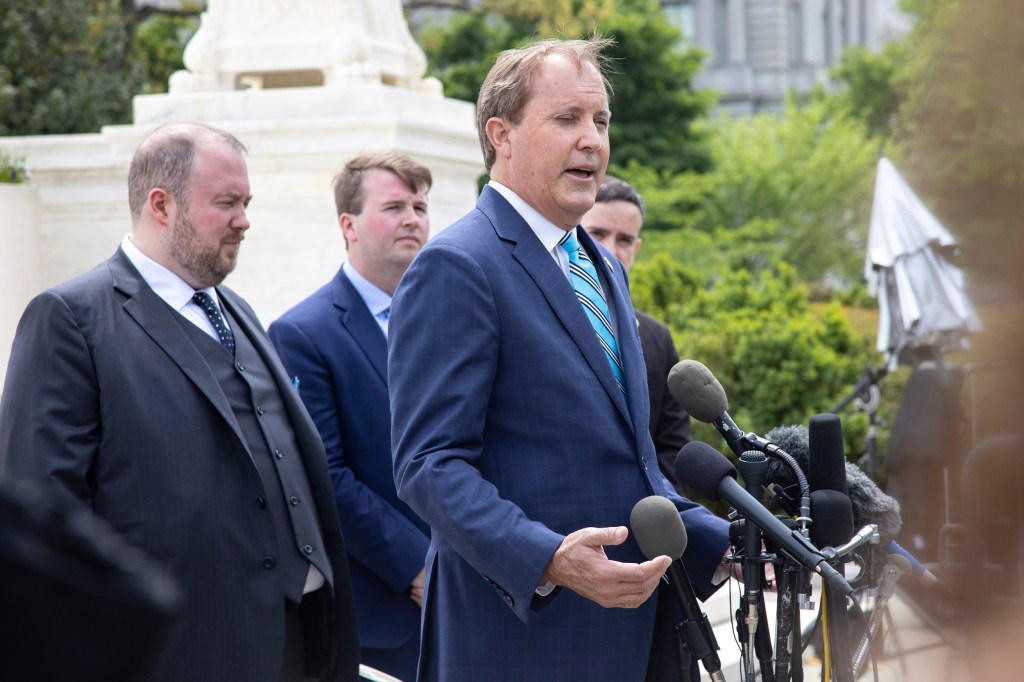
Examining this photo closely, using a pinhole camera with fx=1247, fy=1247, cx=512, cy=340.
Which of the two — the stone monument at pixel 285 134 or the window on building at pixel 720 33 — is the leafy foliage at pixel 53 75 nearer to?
the stone monument at pixel 285 134

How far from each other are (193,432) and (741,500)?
58.9 inches

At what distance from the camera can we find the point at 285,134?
6.84m

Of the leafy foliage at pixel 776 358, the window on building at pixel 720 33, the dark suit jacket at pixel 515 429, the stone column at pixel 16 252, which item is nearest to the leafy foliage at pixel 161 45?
the leafy foliage at pixel 776 358

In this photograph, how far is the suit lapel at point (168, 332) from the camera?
126 inches

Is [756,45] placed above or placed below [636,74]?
below

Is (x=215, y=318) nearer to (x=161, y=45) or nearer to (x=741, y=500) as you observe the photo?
(x=741, y=500)

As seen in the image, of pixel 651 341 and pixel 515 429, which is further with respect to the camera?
Answer: pixel 651 341

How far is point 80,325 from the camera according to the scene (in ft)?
10.1

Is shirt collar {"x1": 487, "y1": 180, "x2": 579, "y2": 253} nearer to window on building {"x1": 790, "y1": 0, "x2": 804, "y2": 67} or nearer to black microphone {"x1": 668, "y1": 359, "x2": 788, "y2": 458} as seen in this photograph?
black microphone {"x1": 668, "y1": 359, "x2": 788, "y2": 458}

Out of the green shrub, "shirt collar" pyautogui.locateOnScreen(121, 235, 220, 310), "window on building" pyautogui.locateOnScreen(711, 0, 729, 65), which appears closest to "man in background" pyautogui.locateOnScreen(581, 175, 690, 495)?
"shirt collar" pyautogui.locateOnScreen(121, 235, 220, 310)

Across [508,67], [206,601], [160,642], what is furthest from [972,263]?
[206,601]

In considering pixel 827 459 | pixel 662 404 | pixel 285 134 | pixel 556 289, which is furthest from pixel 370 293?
pixel 285 134

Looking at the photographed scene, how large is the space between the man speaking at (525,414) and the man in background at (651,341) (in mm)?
1934

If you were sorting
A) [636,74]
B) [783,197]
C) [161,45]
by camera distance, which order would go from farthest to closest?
[783,197] < [636,74] < [161,45]
